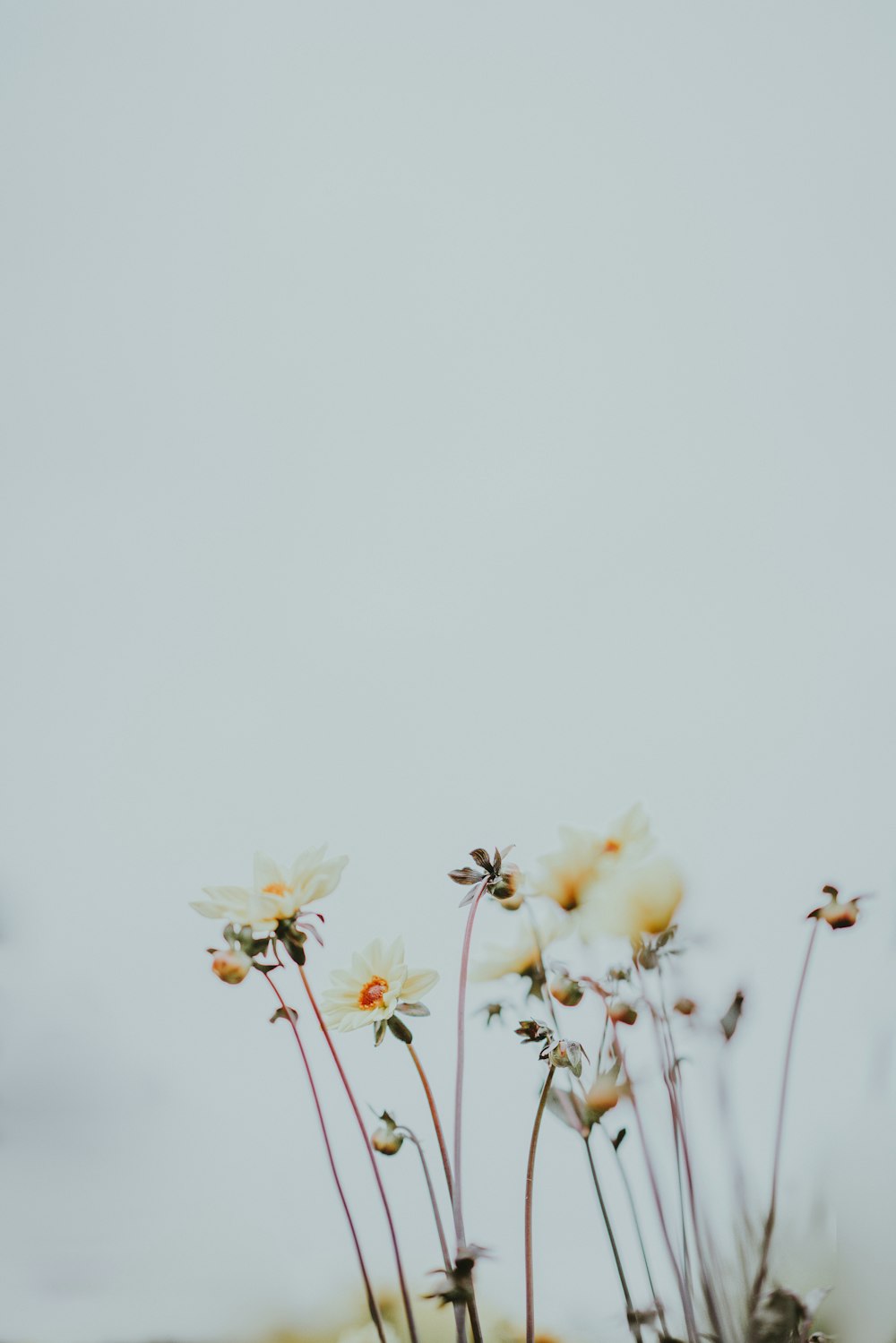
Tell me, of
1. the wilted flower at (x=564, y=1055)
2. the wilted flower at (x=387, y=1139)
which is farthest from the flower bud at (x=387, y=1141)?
the wilted flower at (x=564, y=1055)

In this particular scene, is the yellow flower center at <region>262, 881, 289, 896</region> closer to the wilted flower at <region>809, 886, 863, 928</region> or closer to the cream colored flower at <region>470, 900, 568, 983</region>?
the cream colored flower at <region>470, 900, 568, 983</region>

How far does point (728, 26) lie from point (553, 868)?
2.93 ft

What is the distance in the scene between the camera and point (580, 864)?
654 mm

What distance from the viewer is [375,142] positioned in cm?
94

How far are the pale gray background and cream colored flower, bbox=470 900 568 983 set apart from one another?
0.39 feet

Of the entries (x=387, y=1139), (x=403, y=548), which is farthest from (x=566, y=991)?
(x=403, y=548)

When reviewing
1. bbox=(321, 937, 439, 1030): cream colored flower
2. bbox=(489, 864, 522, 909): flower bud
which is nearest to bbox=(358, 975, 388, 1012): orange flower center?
bbox=(321, 937, 439, 1030): cream colored flower

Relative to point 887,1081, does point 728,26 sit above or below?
above

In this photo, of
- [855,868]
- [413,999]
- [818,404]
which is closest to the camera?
[413,999]

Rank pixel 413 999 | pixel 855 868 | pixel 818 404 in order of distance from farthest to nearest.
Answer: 1. pixel 818 404
2. pixel 855 868
3. pixel 413 999

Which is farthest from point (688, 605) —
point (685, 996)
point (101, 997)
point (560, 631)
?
point (101, 997)

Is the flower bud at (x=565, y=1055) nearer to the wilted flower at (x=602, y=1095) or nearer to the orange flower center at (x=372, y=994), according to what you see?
the wilted flower at (x=602, y=1095)

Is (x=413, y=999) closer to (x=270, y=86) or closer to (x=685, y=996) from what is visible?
(x=685, y=996)

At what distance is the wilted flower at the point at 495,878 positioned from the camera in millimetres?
637
